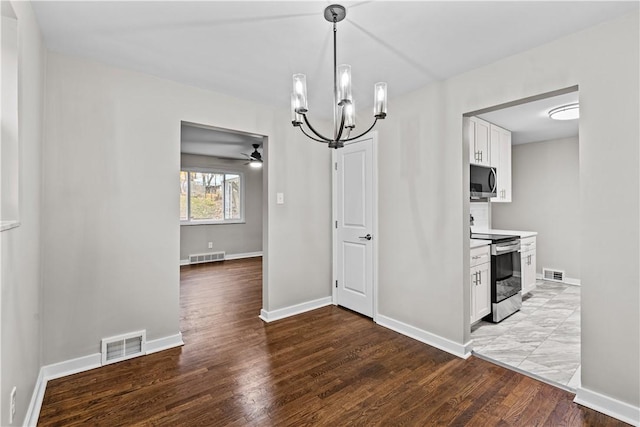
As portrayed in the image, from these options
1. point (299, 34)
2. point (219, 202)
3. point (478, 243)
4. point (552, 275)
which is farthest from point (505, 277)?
point (219, 202)

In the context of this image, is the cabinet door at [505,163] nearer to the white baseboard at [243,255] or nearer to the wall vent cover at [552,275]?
the wall vent cover at [552,275]

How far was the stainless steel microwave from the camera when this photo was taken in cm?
372

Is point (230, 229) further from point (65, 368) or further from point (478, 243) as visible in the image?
point (478, 243)

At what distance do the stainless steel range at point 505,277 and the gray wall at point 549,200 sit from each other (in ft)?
6.28

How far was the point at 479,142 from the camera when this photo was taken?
12.3 feet

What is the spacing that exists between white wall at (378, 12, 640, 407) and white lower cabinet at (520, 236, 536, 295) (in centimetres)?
181

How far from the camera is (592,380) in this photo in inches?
76.6

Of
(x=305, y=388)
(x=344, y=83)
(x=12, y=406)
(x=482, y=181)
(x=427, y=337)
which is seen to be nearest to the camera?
(x=12, y=406)

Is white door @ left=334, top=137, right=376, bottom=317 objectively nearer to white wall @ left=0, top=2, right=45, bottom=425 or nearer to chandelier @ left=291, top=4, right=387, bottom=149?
chandelier @ left=291, top=4, right=387, bottom=149

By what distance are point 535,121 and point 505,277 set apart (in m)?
2.10

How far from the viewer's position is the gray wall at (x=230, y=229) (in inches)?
265

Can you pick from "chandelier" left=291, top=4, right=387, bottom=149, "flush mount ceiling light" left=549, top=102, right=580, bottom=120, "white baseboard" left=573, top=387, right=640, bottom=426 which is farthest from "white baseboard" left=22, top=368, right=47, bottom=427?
"flush mount ceiling light" left=549, top=102, right=580, bottom=120

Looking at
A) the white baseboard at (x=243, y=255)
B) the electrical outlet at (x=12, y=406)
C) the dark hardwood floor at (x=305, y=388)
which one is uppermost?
the electrical outlet at (x=12, y=406)

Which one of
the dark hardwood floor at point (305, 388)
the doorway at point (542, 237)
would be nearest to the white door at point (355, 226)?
the dark hardwood floor at point (305, 388)
